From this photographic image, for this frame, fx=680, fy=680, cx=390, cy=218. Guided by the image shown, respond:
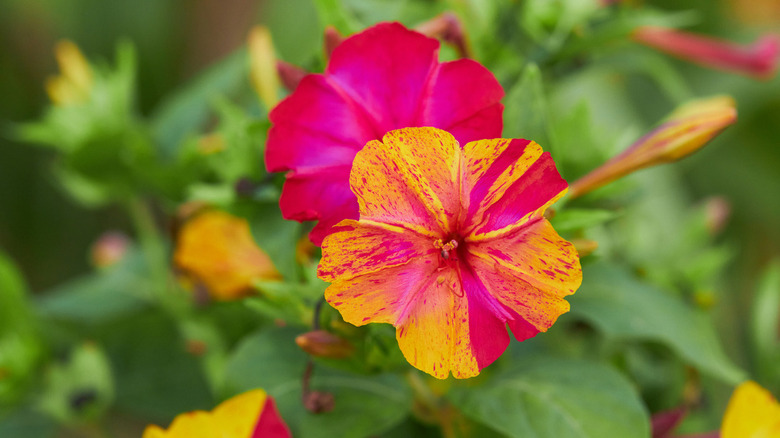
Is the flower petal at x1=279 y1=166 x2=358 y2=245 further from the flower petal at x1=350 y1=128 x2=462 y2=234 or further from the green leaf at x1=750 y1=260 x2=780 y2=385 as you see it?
the green leaf at x1=750 y1=260 x2=780 y2=385

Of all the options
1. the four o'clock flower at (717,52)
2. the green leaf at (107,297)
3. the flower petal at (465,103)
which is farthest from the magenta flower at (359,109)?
the green leaf at (107,297)

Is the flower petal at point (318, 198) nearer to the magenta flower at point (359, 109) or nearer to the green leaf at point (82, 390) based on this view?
the magenta flower at point (359, 109)

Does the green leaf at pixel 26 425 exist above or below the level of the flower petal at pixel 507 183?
below

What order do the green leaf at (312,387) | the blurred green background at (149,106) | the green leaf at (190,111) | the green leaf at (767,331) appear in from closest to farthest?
the green leaf at (312,387) → the green leaf at (767,331) → the green leaf at (190,111) → the blurred green background at (149,106)

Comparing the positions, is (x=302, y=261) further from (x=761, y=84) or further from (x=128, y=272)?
(x=761, y=84)

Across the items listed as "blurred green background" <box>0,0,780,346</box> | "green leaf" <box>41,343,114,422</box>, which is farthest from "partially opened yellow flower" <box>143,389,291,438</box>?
"blurred green background" <box>0,0,780,346</box>

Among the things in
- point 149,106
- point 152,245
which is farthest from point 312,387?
point 149,106

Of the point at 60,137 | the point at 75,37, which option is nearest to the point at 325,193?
the point at 60,137

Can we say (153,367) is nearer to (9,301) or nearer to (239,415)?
(9,301)
